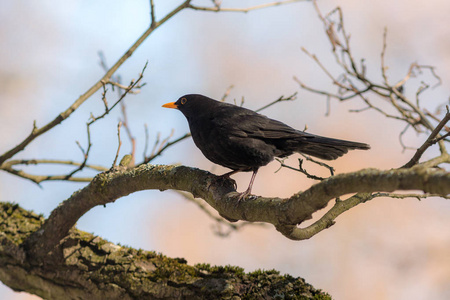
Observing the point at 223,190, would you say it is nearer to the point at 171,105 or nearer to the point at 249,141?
the point at 249,141

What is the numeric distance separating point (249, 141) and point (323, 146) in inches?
24.6

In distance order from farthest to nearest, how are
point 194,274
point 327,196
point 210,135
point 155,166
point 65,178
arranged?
point 65,178
point 210,135
point 155,166
point 194,274
point 327,196

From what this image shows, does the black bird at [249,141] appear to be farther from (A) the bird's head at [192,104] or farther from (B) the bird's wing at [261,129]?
(A) the bird's head at [192,104]

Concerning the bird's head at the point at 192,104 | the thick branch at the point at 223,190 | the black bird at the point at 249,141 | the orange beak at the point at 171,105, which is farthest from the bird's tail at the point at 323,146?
the orange beak at the point at 171,105

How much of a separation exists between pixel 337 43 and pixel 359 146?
153 centimetres

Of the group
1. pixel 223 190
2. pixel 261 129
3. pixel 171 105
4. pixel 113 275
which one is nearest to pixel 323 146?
pixel 261 129

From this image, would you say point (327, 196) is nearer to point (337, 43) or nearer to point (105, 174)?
point (105, 174)

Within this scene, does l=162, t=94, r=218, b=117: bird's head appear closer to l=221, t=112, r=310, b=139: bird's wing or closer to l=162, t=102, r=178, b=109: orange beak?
l=162, t=102, r=178, b=109: orange beak

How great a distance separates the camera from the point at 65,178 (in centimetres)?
455

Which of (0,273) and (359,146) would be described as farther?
(0,273)

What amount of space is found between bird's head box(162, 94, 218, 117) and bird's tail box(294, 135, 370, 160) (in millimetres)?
1053

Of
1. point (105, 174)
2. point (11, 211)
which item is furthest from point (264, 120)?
point (11, 211)

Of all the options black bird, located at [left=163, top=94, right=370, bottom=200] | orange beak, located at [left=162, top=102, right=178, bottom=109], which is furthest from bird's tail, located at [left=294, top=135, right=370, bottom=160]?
orange beak, located at [left=162, top=102, right=178, bottom=109]

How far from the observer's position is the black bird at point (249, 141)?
3865 mm
